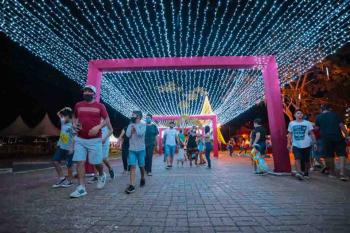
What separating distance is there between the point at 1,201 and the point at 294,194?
15.6ft

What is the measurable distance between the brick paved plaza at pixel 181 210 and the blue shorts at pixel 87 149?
2.13 feet

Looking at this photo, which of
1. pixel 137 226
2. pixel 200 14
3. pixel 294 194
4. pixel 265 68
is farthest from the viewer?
pixel 265 68

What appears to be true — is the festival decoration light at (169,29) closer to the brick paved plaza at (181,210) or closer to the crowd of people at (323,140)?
the crowd of people at (323,140)

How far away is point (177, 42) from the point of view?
859cm

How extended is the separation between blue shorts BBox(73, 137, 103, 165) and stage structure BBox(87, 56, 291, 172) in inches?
184

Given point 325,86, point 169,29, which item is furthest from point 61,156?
point 325,86

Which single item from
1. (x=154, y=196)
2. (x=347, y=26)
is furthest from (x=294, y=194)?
(x=347, y=26)

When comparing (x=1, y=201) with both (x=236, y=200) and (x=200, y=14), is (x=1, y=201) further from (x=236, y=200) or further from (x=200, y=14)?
(x=200, y=14)

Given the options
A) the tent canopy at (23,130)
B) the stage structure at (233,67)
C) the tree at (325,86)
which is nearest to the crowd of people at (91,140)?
the stage structure at (233,67)

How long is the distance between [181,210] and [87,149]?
2.20 m

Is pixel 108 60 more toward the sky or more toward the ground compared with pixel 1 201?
more toward the sky

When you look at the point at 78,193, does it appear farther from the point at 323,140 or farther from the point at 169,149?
the point at 169,149

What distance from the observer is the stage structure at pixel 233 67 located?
8469 millimetres

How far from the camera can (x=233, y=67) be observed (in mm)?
9273
